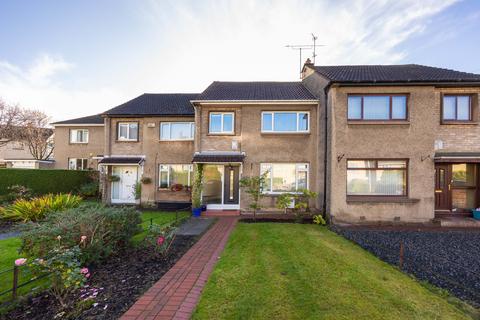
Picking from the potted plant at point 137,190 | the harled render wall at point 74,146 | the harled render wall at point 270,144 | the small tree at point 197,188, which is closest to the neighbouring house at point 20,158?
the harled render wall at point 74,146

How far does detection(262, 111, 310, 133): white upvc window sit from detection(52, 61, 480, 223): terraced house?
0.06 metres

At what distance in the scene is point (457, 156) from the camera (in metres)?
10.5

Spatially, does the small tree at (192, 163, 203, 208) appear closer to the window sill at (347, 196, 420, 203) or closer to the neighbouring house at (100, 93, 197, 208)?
the neighbouring house at (100, 93, 197, 208)

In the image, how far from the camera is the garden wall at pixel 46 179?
14531 mm

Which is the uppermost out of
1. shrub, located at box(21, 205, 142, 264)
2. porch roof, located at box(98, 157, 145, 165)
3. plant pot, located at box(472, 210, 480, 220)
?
porch roof, located at box(98, 157, 145, 165)

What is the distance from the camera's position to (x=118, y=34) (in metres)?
13.8

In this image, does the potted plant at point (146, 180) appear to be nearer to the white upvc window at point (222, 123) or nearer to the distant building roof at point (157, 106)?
the distant building roof at point (157, 106)

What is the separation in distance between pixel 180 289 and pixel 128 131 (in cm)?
1437

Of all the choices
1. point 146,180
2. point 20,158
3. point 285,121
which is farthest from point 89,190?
point 20,158

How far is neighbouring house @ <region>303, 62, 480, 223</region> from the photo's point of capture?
1058cm

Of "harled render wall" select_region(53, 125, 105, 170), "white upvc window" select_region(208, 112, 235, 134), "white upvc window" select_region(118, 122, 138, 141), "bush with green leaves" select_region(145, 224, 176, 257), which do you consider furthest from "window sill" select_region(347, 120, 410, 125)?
"harled render wall" select_region(53, 125, 105, 170)

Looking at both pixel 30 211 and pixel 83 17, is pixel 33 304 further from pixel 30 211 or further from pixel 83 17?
pixel 83 17

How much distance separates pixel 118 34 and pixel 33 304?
15175mm

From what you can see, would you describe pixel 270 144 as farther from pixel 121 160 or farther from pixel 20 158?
pixel 20 158
